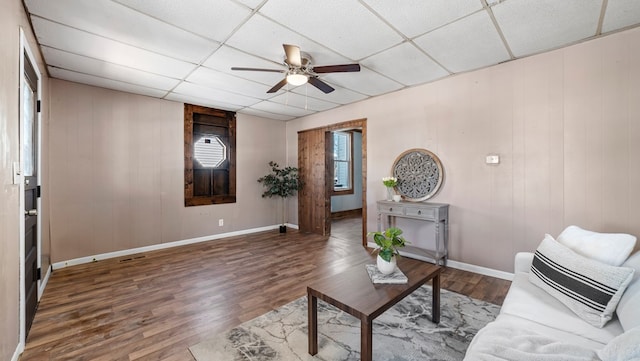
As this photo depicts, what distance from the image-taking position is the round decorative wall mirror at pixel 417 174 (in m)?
3.67

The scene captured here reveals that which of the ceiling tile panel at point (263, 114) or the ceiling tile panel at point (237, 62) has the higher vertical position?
the ceiling tile panel at point (263, 114)

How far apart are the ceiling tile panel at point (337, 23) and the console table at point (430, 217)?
80.8 inches

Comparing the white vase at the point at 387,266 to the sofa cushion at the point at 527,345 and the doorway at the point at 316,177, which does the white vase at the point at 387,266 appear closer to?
the sofa cushion at the point at 527,345

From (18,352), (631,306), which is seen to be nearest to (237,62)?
(18,352)

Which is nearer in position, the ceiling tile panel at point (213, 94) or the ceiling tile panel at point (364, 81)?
the ceiling tile panel at point (364, 81)

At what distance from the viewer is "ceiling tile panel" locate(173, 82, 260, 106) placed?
3873mm

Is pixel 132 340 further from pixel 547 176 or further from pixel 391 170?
pixel 547 176

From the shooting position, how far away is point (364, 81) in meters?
3.67

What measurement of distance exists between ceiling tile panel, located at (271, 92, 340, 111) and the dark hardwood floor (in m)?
2.56

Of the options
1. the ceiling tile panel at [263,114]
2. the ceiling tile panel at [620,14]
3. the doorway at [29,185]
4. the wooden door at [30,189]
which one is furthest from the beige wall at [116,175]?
the ceiling tile panel at [620,14]

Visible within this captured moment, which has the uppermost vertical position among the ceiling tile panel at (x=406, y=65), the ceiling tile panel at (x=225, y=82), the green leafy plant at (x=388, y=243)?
the ceiling tile panel at (x=225, y=82)

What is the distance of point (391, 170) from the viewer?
4.18 metres

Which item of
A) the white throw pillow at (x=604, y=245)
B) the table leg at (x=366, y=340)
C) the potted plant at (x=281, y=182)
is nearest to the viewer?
→ the table leg at (x=366, y=340)

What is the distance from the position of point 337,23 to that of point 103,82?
350cm
